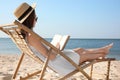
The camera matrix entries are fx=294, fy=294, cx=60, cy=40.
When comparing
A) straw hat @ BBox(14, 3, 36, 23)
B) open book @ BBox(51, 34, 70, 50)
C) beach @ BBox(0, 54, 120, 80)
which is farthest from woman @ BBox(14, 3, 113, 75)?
beach @ BBox(0, 54, 120, 80)

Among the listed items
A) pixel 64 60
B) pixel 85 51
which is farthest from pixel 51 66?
pixel 85 51

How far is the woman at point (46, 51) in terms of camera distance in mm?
3405

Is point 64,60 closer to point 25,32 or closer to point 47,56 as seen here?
point 47,56

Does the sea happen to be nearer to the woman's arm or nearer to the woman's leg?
the woman's leg

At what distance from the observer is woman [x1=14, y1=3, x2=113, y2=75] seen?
11.2 feet

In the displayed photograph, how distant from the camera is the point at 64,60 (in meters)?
3.74

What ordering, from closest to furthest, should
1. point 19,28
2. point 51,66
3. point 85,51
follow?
point 19,28 → point 51,66 → point 85,51

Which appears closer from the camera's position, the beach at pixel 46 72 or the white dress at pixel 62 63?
the white dress at pixel 62 63

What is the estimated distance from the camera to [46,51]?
352 cm

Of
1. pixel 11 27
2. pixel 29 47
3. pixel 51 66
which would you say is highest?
pixel 11 27

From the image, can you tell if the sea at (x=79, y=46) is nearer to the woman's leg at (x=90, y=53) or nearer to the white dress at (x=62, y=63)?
the woman's leg at (x=90, y=53)

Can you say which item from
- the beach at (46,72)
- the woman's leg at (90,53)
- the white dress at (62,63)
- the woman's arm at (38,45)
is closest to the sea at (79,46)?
the beach at (46,72)

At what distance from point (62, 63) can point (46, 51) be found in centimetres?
32

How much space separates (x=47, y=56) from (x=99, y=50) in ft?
2.92
